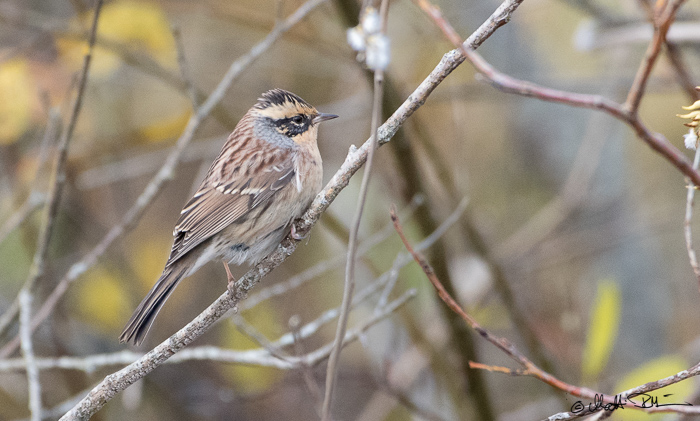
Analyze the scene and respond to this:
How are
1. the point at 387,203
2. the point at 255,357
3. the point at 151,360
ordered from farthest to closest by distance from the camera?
the point at 387,203, the point at 255,357, the point at 151,360

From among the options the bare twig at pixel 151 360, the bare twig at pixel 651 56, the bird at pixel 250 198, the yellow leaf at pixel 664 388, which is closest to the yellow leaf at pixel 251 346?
the bird at pixel 250 198

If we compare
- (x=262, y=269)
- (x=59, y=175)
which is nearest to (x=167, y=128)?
(x=59, y=175)

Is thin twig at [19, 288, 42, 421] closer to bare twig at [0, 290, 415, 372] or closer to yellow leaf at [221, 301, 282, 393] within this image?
bare twig at [0, 290, 415, 372]

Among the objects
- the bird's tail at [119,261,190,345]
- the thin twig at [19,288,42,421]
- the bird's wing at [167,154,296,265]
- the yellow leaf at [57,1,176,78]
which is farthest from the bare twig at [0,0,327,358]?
the yellow leaf at [57,1,176,78]

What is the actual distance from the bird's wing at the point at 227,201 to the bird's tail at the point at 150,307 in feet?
0.24

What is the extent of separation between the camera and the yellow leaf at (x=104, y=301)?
17.8 feet

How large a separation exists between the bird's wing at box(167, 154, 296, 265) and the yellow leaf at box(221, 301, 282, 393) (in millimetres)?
1538

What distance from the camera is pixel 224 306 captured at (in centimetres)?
249

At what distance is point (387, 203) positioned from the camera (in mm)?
5730

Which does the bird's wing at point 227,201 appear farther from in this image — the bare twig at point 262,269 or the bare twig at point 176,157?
the bare twig at point 262,269

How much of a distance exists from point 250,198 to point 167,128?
232 cm

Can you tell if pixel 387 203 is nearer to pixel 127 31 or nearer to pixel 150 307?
pixel 127 31

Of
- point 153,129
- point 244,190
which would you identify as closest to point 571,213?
point 244,190

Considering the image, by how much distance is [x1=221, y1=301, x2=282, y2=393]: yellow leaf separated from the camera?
4.85 m
